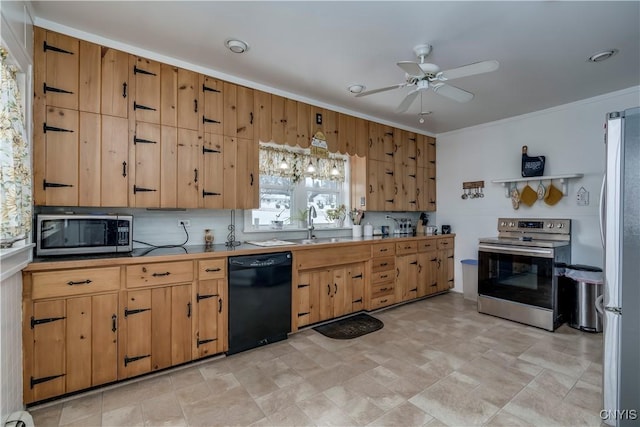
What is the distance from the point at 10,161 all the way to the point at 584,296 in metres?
5.07

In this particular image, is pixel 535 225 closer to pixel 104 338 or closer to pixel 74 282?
pixel 104 338

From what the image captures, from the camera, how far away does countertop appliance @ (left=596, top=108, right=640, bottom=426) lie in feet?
5.76

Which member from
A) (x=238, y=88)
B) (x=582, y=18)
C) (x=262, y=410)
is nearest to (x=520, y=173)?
(x=582, y=18)

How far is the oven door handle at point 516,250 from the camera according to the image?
346 cm

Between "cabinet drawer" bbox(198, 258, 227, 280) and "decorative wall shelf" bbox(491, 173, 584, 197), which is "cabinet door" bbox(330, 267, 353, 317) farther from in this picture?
"decorative wall shelf" bbox(491, 173, 584, 197)

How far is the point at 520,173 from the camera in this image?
429 cm

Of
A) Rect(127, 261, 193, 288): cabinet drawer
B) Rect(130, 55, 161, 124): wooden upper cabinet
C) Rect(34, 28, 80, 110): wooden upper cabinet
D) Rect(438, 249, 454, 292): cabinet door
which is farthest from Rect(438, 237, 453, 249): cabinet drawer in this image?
Rect(34, 28, 80, 110): wooden upper cabinet

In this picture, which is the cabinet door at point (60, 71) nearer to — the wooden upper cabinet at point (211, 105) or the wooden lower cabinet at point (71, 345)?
the wooden upper cabinet at point (211, 105)

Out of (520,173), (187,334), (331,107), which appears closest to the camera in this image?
(187,334)

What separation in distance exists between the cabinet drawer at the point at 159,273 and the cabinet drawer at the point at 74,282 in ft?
0.33

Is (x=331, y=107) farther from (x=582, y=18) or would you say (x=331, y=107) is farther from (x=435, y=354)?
(x=435, y=354)

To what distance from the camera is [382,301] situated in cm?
401

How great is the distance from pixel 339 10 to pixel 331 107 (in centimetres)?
179

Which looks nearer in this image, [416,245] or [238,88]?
[238,88]
